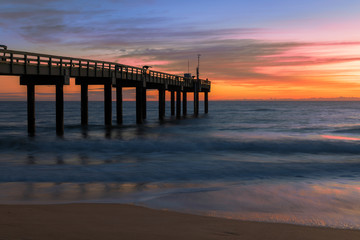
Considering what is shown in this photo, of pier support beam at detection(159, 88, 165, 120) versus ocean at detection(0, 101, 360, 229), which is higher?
pier support beam at detection(159, 88, 165, 120)

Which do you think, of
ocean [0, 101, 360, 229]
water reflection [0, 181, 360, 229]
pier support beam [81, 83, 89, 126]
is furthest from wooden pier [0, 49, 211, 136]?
water reflection [0, 181, 360, 229]

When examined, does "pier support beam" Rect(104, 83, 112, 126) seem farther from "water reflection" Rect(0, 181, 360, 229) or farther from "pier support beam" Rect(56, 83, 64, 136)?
"water reflection" Rect(0, 181, 360, 229)

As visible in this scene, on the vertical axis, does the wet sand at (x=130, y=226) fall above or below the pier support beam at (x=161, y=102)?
below

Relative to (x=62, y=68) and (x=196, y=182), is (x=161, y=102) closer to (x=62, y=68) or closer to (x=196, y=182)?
(x=62, y=68)

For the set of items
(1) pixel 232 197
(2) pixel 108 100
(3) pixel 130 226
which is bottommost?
(1) pixel 232 197

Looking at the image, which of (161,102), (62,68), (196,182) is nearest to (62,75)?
(62,68)

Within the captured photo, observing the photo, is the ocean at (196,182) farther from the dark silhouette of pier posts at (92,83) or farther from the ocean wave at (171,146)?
the dark silhouette of pier posts at (92,83)

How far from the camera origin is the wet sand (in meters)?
5.21

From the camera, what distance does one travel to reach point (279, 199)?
8.29 m

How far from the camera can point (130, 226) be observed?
225 inches

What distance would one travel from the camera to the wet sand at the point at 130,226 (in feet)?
17.1

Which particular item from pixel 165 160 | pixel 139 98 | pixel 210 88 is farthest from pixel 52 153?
pixel 210 88

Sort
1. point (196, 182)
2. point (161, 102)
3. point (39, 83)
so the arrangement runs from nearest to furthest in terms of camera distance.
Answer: point (196, 182) < point (39, 83) < point (161, 102)

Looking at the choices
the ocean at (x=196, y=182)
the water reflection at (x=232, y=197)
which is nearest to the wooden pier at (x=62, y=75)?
the ocean at (x=196, y=182)
